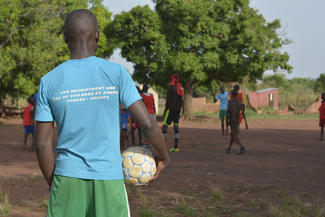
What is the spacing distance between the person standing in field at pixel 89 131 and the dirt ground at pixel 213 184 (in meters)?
2.86

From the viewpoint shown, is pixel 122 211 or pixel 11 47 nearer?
pixel 122 211

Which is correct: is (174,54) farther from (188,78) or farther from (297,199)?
(297,199)

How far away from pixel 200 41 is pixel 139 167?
21.5 metres

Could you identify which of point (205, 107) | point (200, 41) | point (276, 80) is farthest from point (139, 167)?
point (276, 80)

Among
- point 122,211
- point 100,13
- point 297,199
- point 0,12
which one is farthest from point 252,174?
point 100,13

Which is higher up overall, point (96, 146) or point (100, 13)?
point (100, 13)

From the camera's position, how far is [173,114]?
10422 millimetres

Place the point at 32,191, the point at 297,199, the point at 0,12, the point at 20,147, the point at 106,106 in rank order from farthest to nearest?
the point at 0,12
the point at 20,147
the point at 32,191
the point at 297,199
the point at 106,106

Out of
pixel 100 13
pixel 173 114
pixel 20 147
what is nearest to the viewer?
pixel 173 114

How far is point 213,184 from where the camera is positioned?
653cm

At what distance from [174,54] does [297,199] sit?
61.6 feet

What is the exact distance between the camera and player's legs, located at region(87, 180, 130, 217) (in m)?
2.13

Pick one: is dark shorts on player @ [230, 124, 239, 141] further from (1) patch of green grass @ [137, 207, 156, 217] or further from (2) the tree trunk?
(2) the tree trunk

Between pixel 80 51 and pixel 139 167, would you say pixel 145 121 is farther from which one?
pixel 139 167
